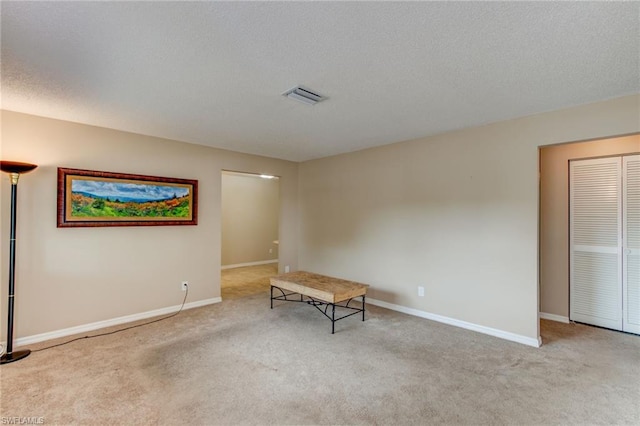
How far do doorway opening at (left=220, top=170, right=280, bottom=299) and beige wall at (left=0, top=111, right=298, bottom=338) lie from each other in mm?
2323

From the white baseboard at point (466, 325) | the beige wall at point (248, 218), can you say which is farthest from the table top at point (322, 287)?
the beige wall at point (248, 218)

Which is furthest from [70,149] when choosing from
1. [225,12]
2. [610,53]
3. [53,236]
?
[610,53]

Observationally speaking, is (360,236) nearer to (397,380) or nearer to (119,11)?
(397,380)

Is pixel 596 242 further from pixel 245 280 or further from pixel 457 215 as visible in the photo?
pixel 245 280

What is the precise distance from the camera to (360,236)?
15.2 ft

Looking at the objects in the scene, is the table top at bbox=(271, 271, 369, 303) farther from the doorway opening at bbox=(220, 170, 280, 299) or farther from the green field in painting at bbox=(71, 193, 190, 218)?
the doorway opening at bbox=(220, 170, 280, 299)

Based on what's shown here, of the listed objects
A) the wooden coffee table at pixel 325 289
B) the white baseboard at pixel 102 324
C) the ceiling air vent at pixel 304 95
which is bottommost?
the white baseboard at pixel 102 324

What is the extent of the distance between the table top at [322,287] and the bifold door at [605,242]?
2.63m

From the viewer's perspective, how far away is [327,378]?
237 cm

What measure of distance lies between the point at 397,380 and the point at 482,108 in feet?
8.46

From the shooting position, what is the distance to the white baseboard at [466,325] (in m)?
3.00

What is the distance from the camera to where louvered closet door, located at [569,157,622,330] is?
3.38 metres

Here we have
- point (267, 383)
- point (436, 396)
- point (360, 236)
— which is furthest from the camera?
point (360, 236)

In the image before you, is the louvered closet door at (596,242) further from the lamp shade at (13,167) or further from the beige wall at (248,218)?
the lamp shade at (13,167)
